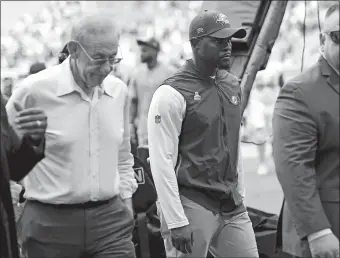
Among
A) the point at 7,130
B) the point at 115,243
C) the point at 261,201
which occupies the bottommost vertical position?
the point at 261,201

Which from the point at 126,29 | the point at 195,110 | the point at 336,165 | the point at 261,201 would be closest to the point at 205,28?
the point at 195,110

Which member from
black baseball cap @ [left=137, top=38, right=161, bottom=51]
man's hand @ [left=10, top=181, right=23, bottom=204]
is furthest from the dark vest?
black baseball cap @ [left=137, top=38, right=161, bottom=51]

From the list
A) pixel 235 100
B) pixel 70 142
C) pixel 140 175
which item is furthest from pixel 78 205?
pixel 140 175

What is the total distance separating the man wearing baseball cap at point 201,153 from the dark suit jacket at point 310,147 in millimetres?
795

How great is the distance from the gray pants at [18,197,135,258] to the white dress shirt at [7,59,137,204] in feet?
0.24

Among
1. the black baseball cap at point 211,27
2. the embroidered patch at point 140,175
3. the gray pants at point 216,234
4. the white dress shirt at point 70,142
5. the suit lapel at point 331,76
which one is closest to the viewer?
the suit lapel at point 331,76

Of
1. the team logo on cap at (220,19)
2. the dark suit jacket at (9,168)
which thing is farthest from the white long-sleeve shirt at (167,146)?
the dark suit jacket at (9,168)

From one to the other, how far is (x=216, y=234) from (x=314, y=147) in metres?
1.20

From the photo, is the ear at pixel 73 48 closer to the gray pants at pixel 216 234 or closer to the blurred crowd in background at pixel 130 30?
the gray pants at pixel 216 234

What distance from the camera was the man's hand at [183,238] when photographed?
179 inches

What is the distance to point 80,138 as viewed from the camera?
14.1 feet

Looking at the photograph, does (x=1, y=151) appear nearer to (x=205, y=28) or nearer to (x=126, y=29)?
(x=205, y=28)

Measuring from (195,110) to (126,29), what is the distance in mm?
25671

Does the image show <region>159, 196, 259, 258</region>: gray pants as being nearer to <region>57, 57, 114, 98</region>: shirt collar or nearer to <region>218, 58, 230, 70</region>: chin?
<region>218, 58, 230, 70</region>: chin
